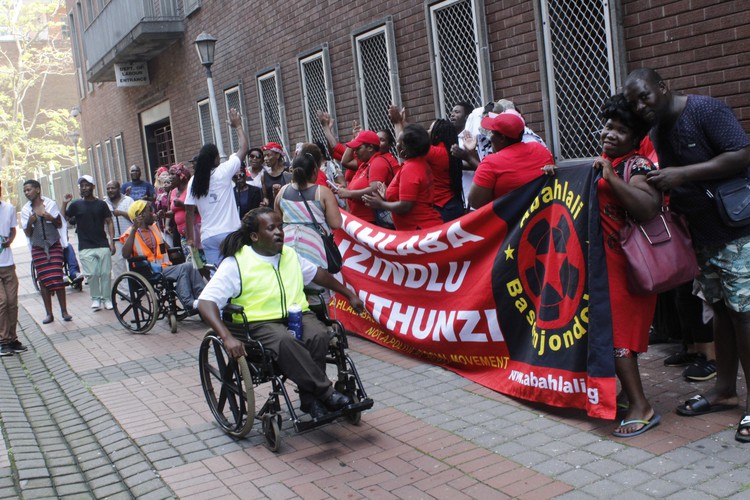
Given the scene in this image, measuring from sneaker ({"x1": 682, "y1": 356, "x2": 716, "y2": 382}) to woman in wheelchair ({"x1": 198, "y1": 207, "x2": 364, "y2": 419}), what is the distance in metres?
2.21

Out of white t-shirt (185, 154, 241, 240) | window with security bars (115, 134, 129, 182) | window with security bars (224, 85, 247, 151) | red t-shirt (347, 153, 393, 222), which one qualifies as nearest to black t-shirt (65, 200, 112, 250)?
white t-shirt (185, 154, 241, 240)

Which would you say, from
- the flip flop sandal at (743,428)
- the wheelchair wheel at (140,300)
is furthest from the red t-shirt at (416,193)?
the wheelchair wheel at (140,300)

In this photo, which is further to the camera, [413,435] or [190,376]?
[190,376]

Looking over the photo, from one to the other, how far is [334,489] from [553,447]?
1235 millimetres

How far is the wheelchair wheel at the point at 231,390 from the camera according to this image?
191 inches

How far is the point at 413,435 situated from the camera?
4.95m

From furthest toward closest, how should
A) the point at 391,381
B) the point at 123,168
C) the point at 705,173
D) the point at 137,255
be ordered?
the point at 123,168, the point at 137,255, the point at 391,381, the point at 705,173

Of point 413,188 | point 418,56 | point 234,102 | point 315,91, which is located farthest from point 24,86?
point 413,188

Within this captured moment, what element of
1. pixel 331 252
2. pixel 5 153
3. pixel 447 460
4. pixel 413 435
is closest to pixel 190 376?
pixel 331 252

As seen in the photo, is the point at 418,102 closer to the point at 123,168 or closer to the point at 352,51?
the point at 352,51

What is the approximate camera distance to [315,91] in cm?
1320

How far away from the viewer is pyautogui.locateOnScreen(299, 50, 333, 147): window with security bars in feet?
41.2

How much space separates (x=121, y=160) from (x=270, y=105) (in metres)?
Answer: 14.6

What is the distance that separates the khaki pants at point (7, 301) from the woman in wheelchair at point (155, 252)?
1246 millimetres
